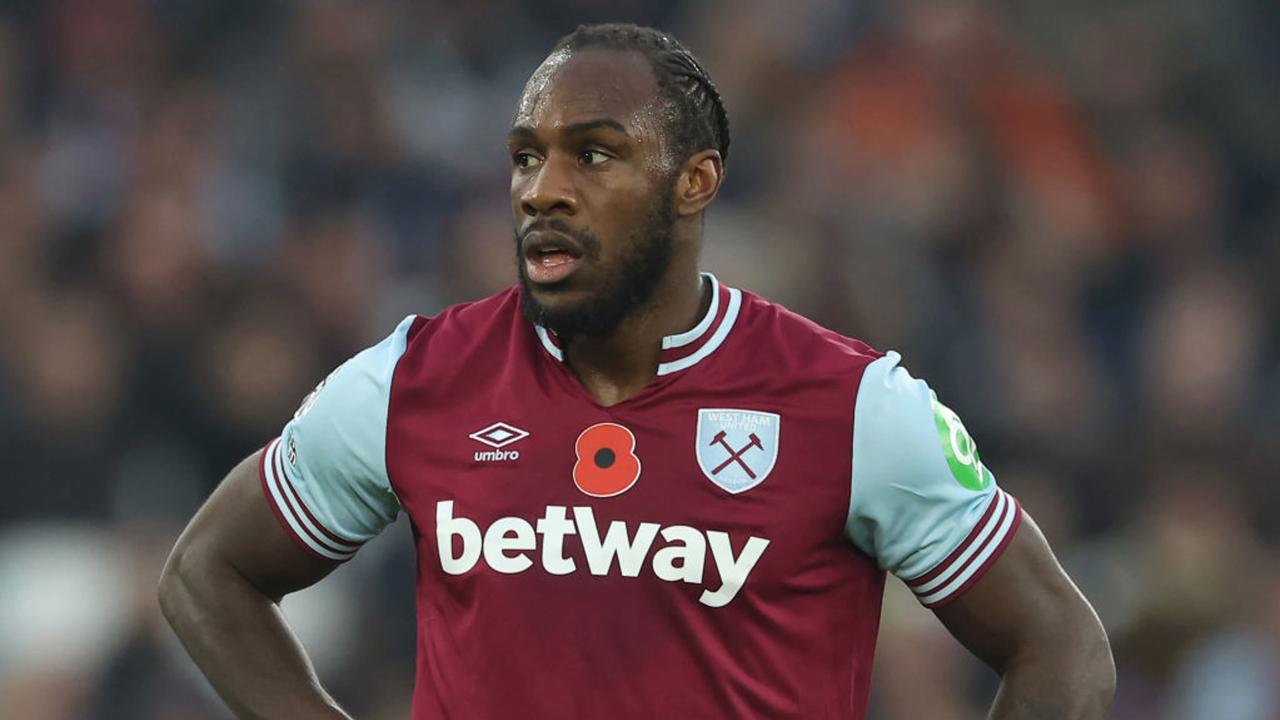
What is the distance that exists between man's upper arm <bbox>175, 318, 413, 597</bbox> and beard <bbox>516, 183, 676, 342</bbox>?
332 mm

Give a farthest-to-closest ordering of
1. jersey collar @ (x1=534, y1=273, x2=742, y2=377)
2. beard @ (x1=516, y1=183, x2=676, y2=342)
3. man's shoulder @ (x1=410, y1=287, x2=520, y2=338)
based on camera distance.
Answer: man's shoulder @ (x1=410, y1=287, x2=520, y2=338)
jersey collar @ (x1=534, y1=273, x2=742, y2=377)
beard @ (x1=516, y1=183, x2=676, y2=342)

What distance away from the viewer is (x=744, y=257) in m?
9.01

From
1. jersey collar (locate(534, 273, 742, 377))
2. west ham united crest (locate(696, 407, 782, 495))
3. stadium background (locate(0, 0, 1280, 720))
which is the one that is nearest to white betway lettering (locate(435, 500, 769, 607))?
west ham united crest (locate(696, 407, 782, 495))

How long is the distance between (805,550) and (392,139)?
6232 millimetres

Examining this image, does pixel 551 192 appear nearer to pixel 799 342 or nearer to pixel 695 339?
pixel 695 339

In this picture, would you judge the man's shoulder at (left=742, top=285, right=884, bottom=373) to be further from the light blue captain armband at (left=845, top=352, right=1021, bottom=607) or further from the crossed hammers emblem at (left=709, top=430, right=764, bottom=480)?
the crossed hammers emblem at (left=709, top=430, right=764, bottom=480)

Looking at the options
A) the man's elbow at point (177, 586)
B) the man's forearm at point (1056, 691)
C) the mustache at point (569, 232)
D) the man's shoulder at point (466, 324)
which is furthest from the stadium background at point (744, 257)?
the mustache at point (569, 232)

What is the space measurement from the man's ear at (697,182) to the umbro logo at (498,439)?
49 centimetres

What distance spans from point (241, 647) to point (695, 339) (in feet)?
3.40

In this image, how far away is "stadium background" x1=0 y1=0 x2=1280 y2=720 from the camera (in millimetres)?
7906

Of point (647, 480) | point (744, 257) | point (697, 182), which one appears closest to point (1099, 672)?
point (647, 480)

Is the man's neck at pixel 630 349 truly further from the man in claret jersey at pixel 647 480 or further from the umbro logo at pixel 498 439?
the umbro logo at pixel 498 439

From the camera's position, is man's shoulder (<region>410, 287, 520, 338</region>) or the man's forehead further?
man's shoulder (<region>410, 287, 520, 338</region>)

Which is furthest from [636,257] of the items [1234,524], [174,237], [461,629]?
[174,237]
